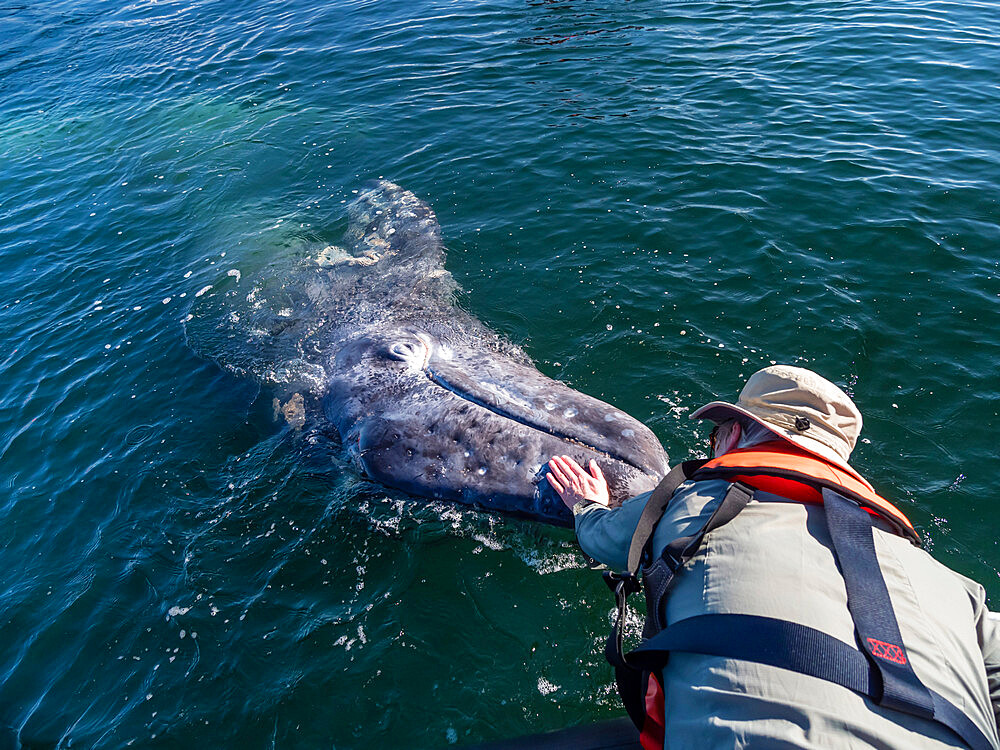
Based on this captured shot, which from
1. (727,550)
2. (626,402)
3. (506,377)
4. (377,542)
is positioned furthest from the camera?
(626,402)

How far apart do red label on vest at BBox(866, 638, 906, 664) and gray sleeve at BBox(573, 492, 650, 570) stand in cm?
166

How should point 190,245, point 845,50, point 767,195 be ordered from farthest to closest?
point 845,50 → point 190,245 → point 767,195

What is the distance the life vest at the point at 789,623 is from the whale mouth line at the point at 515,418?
2007 mm

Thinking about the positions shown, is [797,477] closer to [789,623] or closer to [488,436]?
[789,623]

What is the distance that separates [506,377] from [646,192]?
6746 millimetres

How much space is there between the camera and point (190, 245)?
1401 centimetres

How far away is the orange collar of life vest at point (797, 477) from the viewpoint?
358 centimetres

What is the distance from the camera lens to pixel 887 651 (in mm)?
2830

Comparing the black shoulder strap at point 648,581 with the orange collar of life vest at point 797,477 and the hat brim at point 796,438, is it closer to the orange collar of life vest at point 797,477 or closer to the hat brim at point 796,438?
the orange collar of life vest at point 797,477

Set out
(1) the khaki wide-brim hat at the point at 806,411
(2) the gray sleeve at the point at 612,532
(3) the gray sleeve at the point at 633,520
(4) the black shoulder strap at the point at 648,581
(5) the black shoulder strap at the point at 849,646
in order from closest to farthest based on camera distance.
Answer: (5) the black shoulder strap at the point at 849,646
(4) the black shoulder strap at the point at 648,581
(3) the gray sleeve at the point at 633,520
(1) the khaki wide-brim hat at the point at 806,411
(2) the gray sleeve at the point at 612,532

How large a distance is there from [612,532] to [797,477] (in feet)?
4.75

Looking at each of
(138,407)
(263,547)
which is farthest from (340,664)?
(138,407)

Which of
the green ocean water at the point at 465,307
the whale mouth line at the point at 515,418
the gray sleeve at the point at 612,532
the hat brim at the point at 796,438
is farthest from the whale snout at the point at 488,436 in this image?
the hat brim at the point at 796,438

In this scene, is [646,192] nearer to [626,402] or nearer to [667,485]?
[626,402]
